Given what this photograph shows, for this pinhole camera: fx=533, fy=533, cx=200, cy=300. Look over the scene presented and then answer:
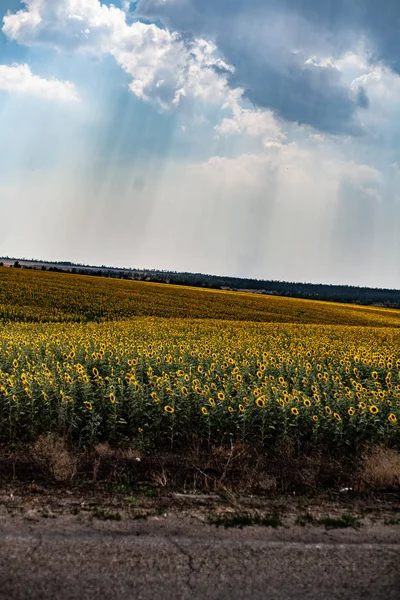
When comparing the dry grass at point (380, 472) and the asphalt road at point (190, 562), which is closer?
the asphalt road at point (190, 562)

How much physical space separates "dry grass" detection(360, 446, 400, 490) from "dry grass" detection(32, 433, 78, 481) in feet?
12.1

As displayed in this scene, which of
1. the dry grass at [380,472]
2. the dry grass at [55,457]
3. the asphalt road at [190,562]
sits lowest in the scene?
the dry grass at [55,457]

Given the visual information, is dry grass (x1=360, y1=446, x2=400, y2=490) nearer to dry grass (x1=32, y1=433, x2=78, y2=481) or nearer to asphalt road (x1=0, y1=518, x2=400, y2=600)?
asphalt road (x1=0, y1=518, x2=400, y2=600)

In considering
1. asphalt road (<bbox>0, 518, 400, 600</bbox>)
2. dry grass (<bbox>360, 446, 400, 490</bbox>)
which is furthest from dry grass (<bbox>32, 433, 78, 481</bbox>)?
dry grass (<bbox>360, 446, 400, 490</bbox>)

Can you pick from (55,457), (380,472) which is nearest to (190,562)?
(55,457)

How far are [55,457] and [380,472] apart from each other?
424cm

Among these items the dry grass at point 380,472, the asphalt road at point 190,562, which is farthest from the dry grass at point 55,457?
the dry grass at point 380,472

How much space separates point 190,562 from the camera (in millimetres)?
4531

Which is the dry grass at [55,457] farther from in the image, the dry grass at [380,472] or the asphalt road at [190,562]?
the dry grass at [380,472]

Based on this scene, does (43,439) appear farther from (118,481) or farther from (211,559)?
(211,559)

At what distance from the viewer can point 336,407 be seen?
8.95 m

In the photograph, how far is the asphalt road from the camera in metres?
4.13

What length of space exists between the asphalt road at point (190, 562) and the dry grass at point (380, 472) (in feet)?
4.43

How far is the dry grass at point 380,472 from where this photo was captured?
21.9 feet
